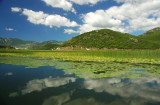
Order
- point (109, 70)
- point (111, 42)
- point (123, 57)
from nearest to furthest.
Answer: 1. point (109, 70)
2. point (123, 57)
3. point (111, 42)

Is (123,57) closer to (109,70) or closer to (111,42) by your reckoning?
(109,70)

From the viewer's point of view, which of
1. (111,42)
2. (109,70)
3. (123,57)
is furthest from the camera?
(111,42)

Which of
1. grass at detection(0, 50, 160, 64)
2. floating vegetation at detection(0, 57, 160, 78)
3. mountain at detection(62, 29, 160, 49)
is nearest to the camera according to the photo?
floating vegetation at detection(0, 57, 160, 78)

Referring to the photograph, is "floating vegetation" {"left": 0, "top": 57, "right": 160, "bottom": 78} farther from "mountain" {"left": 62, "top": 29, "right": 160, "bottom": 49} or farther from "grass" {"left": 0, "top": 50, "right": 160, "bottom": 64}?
"mountain" {"left": 62, "top": 29, "right": 160, "bottom": 49}

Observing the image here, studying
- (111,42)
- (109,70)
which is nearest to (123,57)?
(109,70)

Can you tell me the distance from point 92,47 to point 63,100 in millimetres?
159940

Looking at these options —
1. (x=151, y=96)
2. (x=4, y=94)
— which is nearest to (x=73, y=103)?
(x=4, y=94)

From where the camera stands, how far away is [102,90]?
1065 cm

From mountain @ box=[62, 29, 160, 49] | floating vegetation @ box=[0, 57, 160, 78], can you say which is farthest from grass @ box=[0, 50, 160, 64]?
mountain @ box=[62, 29, 160, 49]

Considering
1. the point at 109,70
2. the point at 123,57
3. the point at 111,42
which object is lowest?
the point at 109,70

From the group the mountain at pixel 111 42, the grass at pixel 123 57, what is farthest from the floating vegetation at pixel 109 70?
the mountain at pixel 111 42

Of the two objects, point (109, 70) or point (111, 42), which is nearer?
point (109, 70)

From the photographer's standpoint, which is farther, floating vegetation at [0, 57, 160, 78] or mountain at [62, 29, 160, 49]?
mountain at [62, 29, 160, 49]

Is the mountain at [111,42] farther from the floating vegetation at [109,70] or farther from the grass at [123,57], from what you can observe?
the floating vegetation at [109,70]
